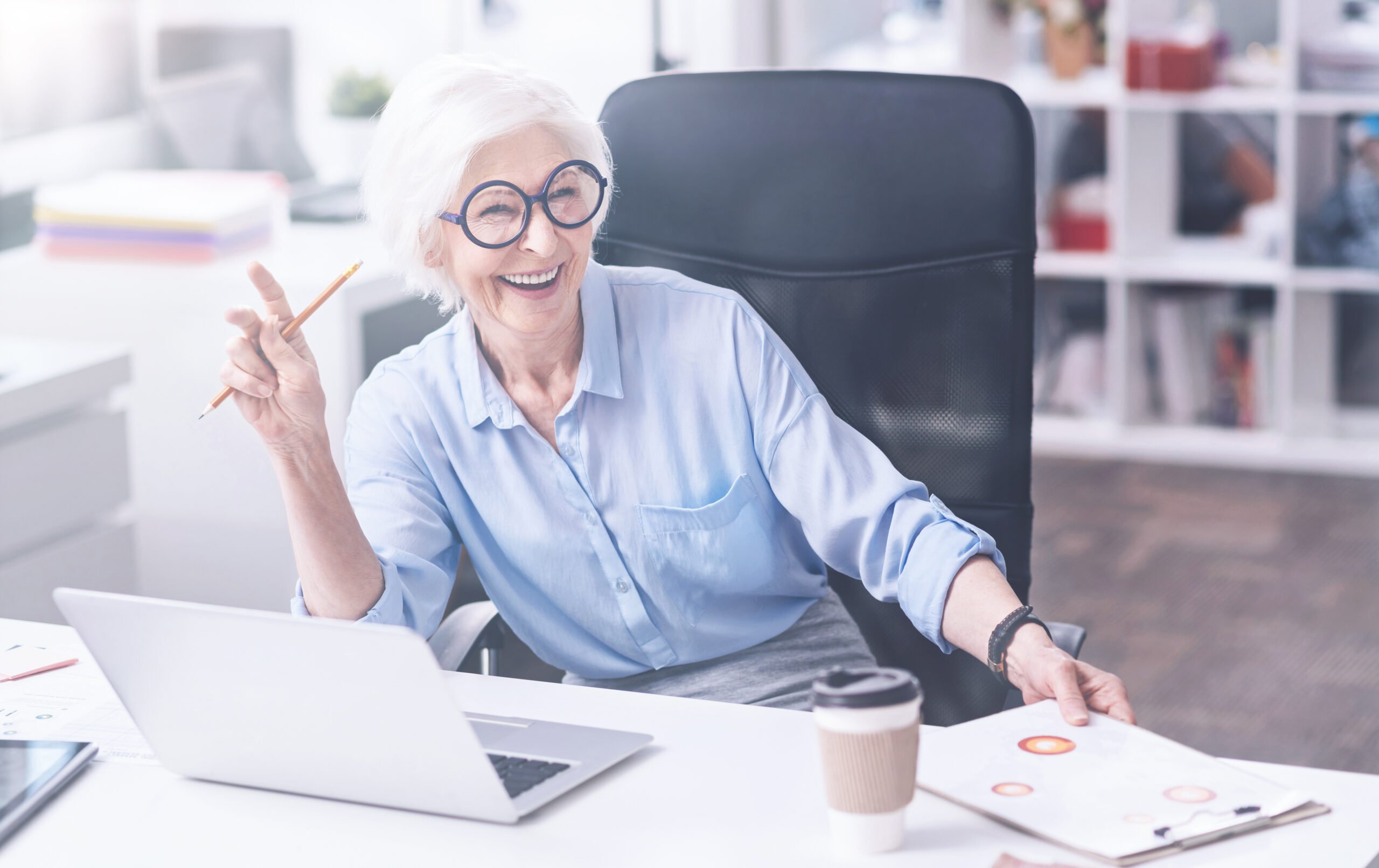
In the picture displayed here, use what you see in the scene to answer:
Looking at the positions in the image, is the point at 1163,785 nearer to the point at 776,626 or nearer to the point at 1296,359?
the point at 776,626

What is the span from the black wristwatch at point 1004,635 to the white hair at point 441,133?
0.55 metres

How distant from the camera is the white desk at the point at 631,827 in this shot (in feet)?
3.23

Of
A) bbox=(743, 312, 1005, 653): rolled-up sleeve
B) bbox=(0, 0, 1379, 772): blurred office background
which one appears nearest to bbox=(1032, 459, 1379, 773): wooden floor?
bbox=(0, 0, 1379, 772): blurred office background

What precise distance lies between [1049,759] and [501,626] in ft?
2.17

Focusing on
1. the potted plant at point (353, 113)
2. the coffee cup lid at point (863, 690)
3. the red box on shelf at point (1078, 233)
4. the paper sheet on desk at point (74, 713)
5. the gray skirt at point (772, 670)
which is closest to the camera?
the coffee cup lid at point (863, 690)

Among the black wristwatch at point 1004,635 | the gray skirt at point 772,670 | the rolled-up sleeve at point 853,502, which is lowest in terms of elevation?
the gray skirt at point 772,670

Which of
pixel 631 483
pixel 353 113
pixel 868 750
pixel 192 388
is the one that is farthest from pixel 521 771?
pixel 353 113

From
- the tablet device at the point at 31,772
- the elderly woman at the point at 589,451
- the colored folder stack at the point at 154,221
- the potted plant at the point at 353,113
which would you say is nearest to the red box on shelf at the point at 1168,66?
the potted plant at the point at 353,113

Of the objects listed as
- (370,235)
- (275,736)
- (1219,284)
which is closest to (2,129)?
(370,235)

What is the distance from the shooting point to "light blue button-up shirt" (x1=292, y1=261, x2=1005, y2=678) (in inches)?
60.0

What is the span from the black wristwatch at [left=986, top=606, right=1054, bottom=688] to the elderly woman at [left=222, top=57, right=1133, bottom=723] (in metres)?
0.08

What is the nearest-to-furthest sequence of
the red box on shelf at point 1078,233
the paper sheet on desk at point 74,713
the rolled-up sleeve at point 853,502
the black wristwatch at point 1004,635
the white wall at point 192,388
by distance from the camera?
the paper sheet on desk at point 74,713 < the black wristwatch at point 1004,635 < the rolled-up sleeve at point 853,502 < the white wall at point 192,388 < the red box on shelf at point 1078,233

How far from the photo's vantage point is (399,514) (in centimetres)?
149

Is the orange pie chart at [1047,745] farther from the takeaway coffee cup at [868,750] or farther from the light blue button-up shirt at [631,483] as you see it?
the light blue button-up shirt at [631,483]
